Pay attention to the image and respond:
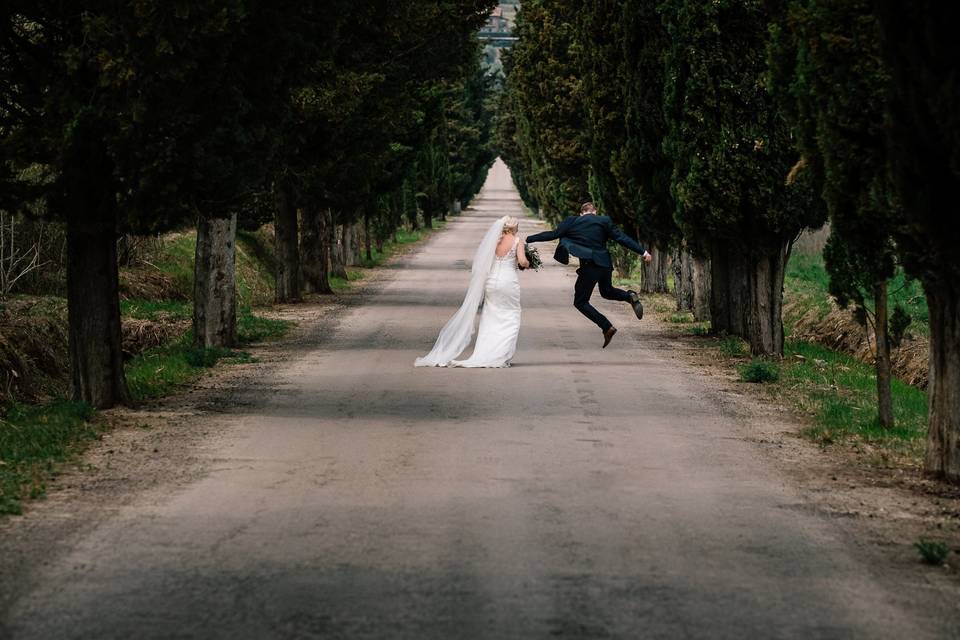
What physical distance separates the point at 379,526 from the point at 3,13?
6671mm

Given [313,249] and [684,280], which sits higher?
[313,249]

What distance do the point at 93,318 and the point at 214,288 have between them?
6.92m

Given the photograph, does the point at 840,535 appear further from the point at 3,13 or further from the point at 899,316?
the point at 3,13

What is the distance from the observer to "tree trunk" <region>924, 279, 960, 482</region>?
1088cm

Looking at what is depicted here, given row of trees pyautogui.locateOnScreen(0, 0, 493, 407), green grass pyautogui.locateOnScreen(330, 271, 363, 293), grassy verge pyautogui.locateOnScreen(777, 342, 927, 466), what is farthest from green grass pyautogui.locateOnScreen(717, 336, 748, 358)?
green grass pyautogui.locateOnScreen(330, 271, 363, 293)

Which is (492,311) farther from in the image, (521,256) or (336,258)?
(336,258)

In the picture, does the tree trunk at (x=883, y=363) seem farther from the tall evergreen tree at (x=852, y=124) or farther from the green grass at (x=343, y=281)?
the green grass at (x=343, y=281)

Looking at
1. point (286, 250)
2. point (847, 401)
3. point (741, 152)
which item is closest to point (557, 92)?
point (286, 250)

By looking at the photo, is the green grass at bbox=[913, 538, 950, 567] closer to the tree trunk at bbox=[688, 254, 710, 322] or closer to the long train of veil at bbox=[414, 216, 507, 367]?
the long train of veil at bbox=[414, 216, 507, 367]

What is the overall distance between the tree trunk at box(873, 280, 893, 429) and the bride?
243 inches

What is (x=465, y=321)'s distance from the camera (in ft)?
64.7

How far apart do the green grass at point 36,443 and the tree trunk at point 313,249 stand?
19303 millimetres

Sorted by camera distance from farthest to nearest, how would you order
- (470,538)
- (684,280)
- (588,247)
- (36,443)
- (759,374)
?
(684,280), (588,247), (759,374), (36,443), (470,538)

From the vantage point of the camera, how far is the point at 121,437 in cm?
1288
